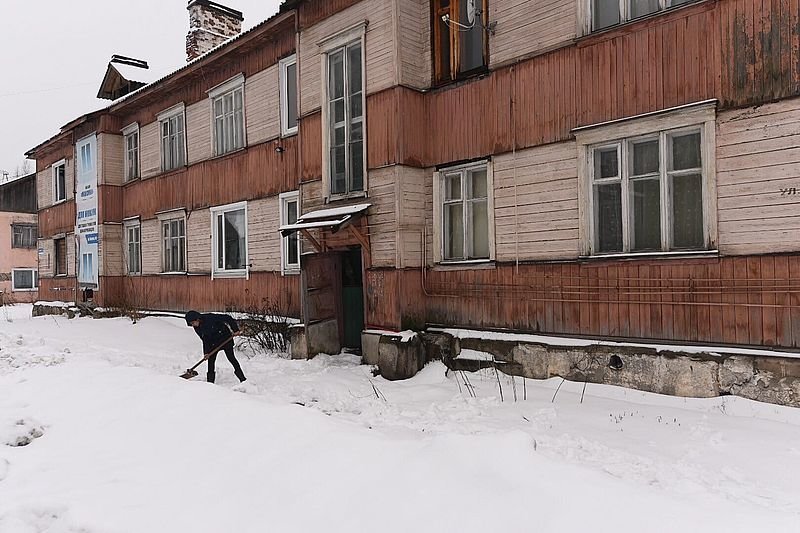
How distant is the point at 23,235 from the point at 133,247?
22.1 metres

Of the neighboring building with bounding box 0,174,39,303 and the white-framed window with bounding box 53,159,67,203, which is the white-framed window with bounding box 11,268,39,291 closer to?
the neighboring building with bounding box 0,174,39,303

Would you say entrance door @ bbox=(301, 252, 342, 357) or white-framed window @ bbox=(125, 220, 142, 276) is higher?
white-framed window @ bbox=(125, 220, 142, 276)

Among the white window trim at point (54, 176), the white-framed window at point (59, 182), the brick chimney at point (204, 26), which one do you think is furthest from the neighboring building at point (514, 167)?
the white-framed window at point (59, 182)

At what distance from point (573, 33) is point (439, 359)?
18.0 feet

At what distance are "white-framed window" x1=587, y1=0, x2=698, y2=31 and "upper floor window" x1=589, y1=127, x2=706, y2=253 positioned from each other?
172cm

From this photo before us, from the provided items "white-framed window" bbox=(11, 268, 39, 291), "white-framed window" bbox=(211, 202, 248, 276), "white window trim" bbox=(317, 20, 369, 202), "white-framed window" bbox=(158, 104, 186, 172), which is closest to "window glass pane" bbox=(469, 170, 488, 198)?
"white window trim" bbox=(317, 20, 369, 202)

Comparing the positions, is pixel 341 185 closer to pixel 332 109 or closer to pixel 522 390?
pixel 332 109

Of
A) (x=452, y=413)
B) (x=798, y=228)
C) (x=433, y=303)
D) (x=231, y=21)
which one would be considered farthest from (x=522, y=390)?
(x=231, y=21)

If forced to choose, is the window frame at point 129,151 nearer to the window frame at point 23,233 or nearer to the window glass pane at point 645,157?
the window glass pane at point 645,157

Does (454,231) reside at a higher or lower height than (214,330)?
higher

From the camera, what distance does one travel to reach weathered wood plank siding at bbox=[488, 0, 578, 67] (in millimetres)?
8391

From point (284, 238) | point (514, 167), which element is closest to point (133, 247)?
point (284, 238)

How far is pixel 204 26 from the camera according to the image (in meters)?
18.8

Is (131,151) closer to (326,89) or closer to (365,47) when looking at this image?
(326,89)
